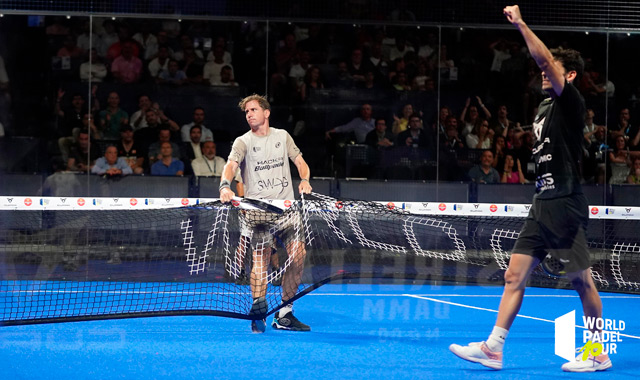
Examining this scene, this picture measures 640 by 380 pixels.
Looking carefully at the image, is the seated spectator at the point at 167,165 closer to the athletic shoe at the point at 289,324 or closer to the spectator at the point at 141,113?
the spectator at the point at 141,113

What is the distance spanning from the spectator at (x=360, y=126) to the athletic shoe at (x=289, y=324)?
12.8ft

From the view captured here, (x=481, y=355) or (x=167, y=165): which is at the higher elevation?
(x=167, y=165)

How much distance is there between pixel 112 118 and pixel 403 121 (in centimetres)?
360

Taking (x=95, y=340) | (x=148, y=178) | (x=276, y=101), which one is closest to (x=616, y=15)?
(x=276, y=101)

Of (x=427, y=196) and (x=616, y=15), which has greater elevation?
(x=616, y=15)

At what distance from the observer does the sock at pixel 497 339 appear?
4461mm

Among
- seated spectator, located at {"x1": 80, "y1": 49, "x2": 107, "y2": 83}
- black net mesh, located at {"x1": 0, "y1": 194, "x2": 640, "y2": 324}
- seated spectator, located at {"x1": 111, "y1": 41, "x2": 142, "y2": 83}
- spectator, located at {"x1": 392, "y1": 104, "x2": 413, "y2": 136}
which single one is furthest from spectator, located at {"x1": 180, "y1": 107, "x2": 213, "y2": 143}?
spectator, located at {"x1": 392, "y1": 104, "x2": 413, "y2": 136}

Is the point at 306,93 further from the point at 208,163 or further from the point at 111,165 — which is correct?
the point at 111,165

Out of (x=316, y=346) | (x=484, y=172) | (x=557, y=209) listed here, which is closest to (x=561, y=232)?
(x=557, y=209)

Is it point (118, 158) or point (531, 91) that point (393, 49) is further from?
point (118, 158)

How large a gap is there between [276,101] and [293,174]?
94 cm

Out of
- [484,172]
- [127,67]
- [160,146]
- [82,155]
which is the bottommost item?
[484,172]

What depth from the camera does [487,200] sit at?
30.9 ft

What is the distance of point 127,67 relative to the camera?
983 centimetres
